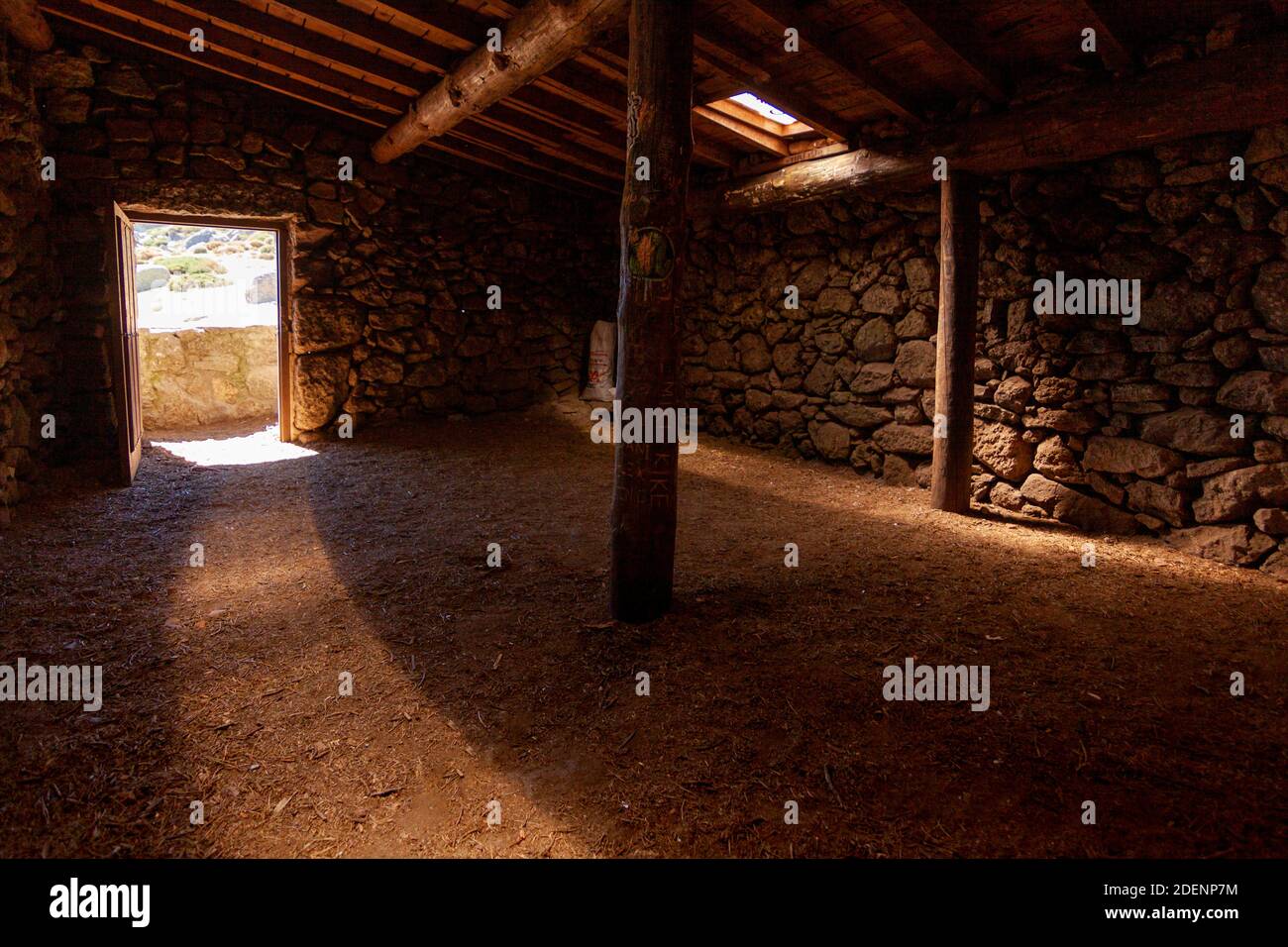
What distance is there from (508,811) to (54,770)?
4.47ft

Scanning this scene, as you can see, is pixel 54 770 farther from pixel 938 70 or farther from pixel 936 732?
pixel 938 70

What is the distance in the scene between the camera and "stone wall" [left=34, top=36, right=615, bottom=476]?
225 inches

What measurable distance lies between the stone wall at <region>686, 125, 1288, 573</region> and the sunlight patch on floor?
4.98m

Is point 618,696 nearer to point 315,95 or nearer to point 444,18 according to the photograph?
point 444,18

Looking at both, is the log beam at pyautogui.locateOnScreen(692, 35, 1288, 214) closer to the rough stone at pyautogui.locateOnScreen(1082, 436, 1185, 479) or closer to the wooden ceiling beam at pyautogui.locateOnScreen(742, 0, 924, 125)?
the wooden ceiling beam at pyautogui.locateOnScreen(742, 0, 924, 125)

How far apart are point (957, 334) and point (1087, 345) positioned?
0.82 m

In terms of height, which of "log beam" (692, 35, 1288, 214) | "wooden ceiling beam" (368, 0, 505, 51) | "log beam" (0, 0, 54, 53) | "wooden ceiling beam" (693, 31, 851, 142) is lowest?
"log beam" (692, 35, 1288, 214)

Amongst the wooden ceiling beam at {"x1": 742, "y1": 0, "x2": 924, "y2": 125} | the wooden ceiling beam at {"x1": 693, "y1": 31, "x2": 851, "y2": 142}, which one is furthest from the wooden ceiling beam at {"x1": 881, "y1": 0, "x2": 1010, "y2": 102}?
the wooden ceiling beam at {"x1": 693, "y1": 31, "x2": 851, "y2": 142}

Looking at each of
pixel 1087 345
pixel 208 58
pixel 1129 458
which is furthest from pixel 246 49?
pixel 1129 458

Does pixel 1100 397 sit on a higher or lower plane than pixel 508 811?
higher

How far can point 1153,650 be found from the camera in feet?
9.35

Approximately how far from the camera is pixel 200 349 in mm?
9078
